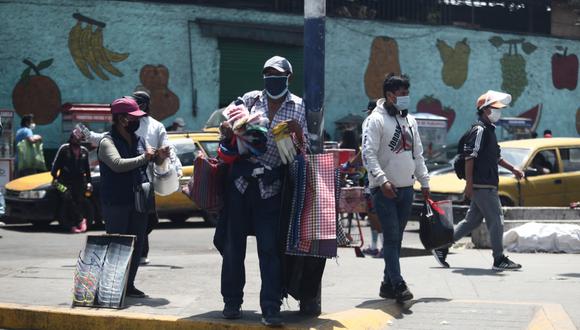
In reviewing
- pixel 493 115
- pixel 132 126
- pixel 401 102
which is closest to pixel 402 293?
pixel 401 102

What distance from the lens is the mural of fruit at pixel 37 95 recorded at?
23656 mm

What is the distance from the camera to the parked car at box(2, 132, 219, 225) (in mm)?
17453

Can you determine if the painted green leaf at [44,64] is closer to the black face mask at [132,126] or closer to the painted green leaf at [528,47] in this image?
the painted green leaf at [528,47]

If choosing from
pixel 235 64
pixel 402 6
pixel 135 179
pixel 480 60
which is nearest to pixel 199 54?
pixel 235 64

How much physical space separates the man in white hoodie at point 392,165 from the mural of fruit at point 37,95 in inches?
631

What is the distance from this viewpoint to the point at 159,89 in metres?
25.5

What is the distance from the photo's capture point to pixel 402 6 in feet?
Answer: 99.3

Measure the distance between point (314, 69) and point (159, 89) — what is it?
58.6 ft

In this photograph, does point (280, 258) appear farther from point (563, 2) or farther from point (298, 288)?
point (563, 2)

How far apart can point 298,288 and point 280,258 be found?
12.1 inches

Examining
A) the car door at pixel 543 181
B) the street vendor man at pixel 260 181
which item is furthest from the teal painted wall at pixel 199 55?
the street vendor man at pixel 260 181

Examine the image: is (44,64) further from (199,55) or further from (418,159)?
(418,159)

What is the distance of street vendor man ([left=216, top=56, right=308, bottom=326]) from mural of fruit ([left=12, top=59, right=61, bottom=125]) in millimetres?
16856

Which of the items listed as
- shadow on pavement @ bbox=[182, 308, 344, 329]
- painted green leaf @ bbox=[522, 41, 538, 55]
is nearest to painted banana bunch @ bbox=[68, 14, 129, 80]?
painted green leaf @ bbox=[522, 41, 538, 55]
